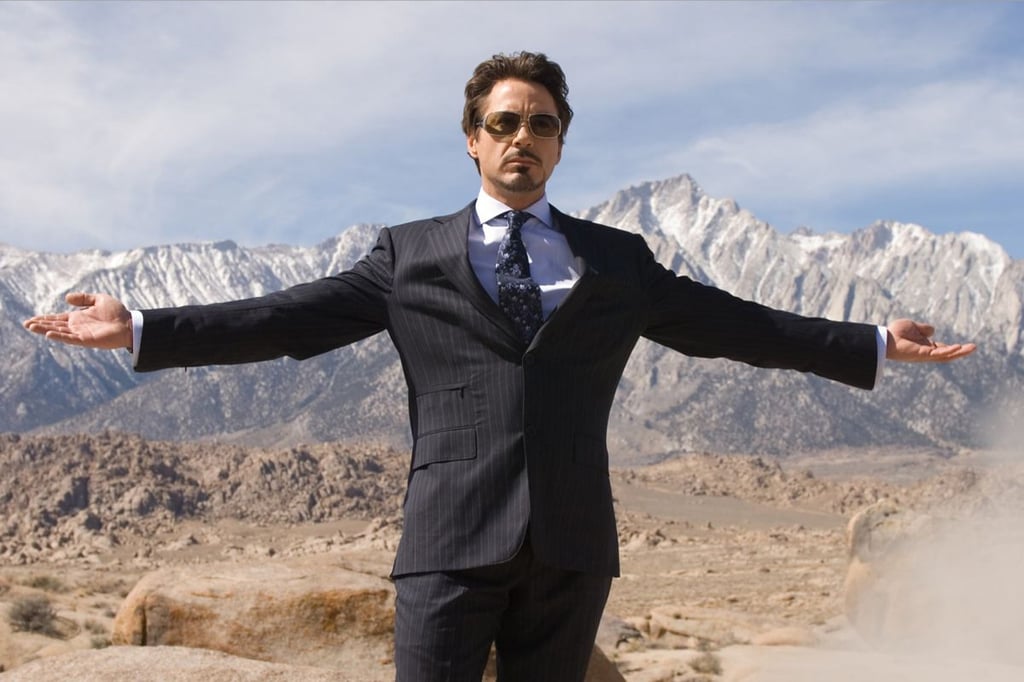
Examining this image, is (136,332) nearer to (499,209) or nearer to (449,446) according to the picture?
(449,446)

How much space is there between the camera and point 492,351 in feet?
8.68

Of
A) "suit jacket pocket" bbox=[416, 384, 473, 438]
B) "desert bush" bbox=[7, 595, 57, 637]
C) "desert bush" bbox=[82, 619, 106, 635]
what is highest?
"suit jacket pocket" bbox=[416, 384, 473, 438]

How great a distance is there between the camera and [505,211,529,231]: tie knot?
278cm

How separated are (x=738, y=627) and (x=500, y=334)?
39.7ft

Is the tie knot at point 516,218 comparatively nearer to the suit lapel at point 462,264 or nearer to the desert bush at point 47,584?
the suit lapel at point 462,264

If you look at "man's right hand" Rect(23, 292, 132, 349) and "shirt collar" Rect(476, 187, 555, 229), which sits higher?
"shirt collar" Rect(476, 187, 555, 229)

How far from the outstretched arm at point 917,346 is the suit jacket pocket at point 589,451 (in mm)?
866

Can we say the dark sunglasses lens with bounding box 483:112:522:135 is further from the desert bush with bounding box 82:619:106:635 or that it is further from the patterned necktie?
the desert bush with bounding box 82:619:106:635

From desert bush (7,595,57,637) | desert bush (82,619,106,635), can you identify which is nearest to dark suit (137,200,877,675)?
desert bush (82,619,106,635)

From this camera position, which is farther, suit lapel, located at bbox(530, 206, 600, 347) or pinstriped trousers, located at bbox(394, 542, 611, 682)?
suit lapel, located at bbox(530, 206, 600, 347)

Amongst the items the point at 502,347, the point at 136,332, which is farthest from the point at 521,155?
the point at 136,332

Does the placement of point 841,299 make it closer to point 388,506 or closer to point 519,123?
point 388,506

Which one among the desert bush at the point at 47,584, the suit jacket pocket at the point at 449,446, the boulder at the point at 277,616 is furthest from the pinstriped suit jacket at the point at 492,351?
the desert bush at the point at 47,584

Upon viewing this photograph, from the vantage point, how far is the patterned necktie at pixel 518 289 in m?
2.67
